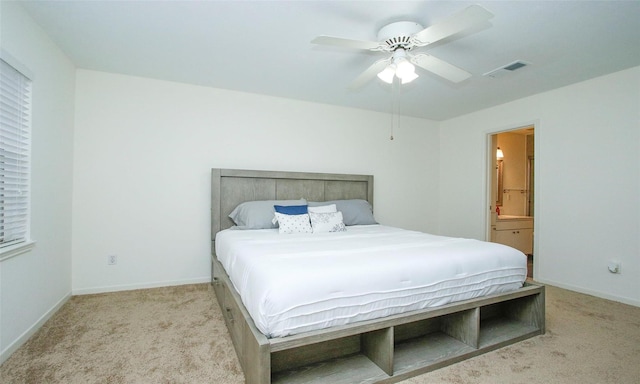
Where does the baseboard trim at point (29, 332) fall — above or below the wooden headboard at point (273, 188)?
below

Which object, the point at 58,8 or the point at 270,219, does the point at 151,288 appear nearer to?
the point at 270,219

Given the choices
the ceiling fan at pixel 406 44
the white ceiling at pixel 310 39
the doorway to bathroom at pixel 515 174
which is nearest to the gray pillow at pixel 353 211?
the white ceiling at pixel 310 39

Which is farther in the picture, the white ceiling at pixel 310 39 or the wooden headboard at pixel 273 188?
the wooden headboard at pixel 273 188

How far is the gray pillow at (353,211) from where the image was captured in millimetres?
3713

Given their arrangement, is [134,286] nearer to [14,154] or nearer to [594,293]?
[14,154]

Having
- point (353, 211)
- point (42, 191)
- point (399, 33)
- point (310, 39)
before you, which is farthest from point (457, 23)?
point (42, 191)

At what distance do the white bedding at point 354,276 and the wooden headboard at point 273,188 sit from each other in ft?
3.65

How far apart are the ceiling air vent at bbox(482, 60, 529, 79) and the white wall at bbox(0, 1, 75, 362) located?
390 cm

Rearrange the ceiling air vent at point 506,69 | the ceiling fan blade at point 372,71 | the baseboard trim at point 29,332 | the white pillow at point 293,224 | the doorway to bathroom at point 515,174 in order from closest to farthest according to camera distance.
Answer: the baseboard trim at point 29,332 → the ceiling fan blade at point 372,71 → the ceiling air vent at point 506,69 → the white pillow at point 293,224 → the doorway to bathroom at point 515,174

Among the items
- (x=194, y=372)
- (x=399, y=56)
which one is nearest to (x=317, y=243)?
(x=194, y=372)

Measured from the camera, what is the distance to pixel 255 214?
3.27 meters

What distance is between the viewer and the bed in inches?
58.6

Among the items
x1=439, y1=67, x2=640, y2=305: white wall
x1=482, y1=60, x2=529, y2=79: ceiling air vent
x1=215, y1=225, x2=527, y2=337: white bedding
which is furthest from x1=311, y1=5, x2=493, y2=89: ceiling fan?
x1=439, y1=67, x2=640, y2=305: white wall

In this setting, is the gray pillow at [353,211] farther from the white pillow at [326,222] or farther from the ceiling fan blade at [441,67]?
the ceiling fan blade at [441,67]
